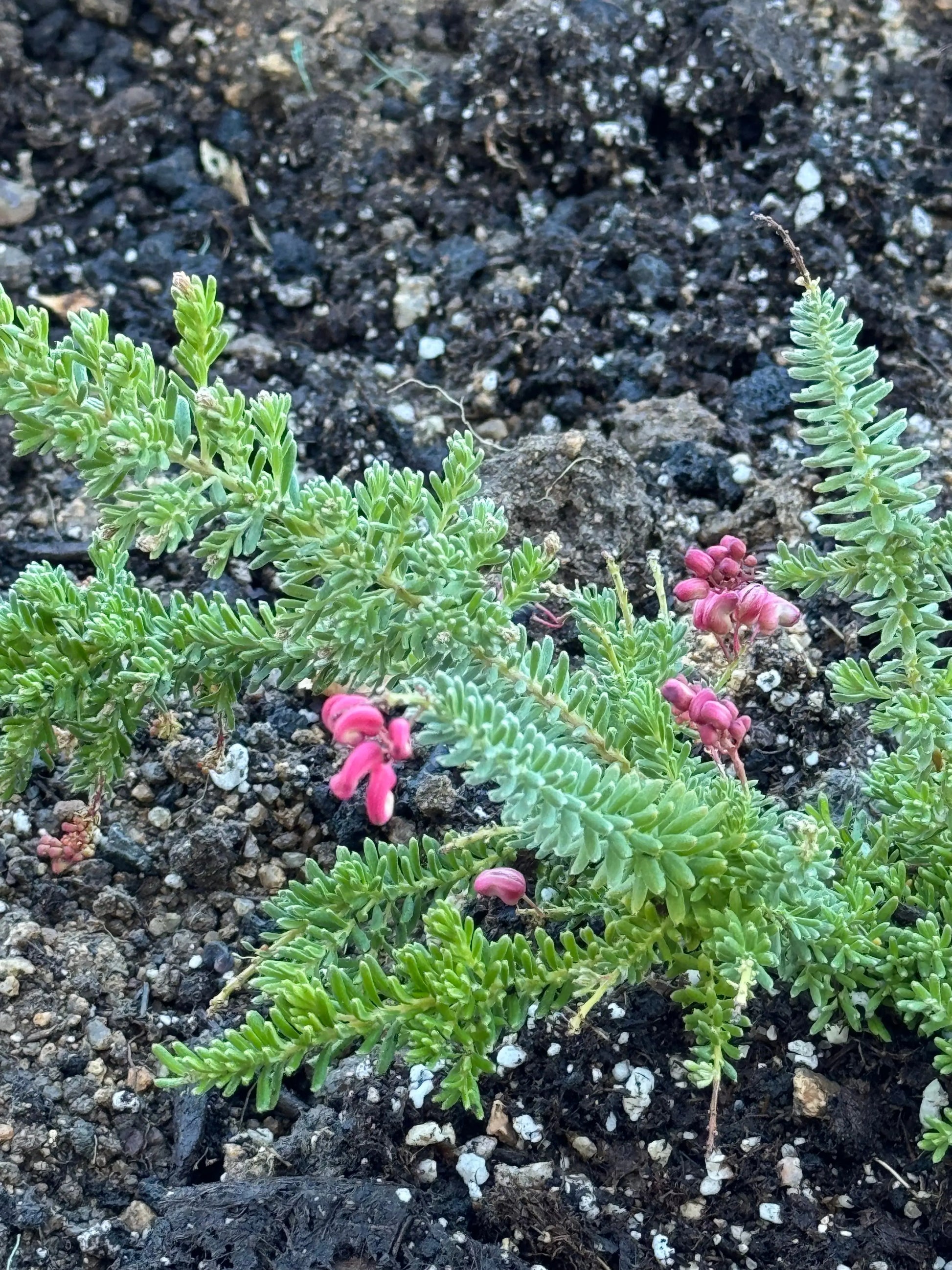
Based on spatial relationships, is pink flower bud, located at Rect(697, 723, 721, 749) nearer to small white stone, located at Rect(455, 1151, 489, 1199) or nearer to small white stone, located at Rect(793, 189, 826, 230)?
small white stone, located at Rect(455, 1151, 489, 1199)

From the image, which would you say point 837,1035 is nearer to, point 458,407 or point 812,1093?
point 812,1093

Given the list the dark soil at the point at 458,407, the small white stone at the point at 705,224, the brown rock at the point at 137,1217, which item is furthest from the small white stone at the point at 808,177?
the brown rock at the point at 137,1217

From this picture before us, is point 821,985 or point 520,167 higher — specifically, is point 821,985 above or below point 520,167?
below

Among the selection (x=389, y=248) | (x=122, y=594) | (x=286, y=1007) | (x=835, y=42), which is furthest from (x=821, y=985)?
(x=835, y=42)

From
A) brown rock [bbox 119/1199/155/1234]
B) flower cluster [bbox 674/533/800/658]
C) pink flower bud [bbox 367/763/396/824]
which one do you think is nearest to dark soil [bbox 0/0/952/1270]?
brown rock [bbox 119/1199/155/1234]

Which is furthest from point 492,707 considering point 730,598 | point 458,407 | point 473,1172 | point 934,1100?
point 458,407

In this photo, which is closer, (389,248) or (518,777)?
(518,777)

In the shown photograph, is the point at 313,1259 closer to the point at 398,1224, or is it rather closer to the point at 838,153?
the point at 398,1224
